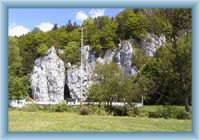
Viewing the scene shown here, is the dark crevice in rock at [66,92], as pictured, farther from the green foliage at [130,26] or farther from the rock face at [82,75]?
the green foliage at [130,26]

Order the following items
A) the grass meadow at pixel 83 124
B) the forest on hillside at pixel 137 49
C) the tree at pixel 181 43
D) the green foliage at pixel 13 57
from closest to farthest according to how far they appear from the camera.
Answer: the grass meadow at pixel 83 124 → the green foliage at pixel 13 57 → the tree at pixel 181 43 → the forest on hillside at pixel 137 49

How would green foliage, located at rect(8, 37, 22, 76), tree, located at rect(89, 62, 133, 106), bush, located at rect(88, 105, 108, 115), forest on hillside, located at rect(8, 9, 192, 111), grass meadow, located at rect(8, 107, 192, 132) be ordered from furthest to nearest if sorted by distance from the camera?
1. tree, located at rect(89, 62, 133, 106)
2. bush, located at rect(88, 105, 108, 115)
3. forest on hillside, located at rect(8, 9, 192, 111)
4. green foliage, located at rect(8, 37, 22, 76)
5. grass meadow, located at rect(8, 107, 192, 132)

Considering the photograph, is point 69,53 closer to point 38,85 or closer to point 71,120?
point 38,85

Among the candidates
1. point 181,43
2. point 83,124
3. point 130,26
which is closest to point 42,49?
point 130,26

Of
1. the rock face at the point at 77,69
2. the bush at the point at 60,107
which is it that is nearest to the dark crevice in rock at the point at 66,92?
the rock face at the point at 77,69

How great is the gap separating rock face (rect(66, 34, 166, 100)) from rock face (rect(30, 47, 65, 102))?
20 centimetres

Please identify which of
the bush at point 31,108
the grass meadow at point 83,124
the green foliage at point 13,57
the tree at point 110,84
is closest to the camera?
the grass meadow at point 83,124

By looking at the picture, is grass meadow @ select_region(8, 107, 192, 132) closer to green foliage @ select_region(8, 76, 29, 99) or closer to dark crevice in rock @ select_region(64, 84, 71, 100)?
green foliage @ select_region(8, 76, 29, 99)

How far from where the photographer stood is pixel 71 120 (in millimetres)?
7055

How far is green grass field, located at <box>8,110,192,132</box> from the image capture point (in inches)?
249

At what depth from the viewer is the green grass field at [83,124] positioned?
20.8 feet

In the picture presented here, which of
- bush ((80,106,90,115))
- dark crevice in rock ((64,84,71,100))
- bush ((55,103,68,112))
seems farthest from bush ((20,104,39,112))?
bush ((80,106,90,115))

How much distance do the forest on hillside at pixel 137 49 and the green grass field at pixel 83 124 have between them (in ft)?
2.66
